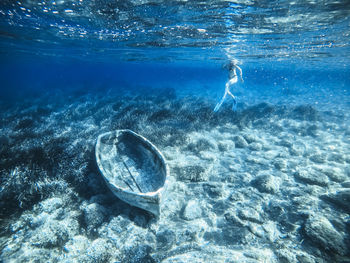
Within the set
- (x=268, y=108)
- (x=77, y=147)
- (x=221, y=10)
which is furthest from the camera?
(x=268, y=108)

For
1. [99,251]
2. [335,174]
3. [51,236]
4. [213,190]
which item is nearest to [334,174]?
[335,174]

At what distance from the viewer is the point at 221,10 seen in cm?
905

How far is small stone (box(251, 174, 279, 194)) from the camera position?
6297mm

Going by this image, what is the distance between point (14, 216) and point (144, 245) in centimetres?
436

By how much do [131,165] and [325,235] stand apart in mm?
6616

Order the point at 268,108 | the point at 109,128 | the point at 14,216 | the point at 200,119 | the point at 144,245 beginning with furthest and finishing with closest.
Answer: the point at 268,108 < the point at 200,119 < the point at 109,128 < the point at 14,216 < the point at 144,245

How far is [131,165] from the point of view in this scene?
23.4 feet

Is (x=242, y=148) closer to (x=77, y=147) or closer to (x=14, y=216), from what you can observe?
(x=77, y=147)

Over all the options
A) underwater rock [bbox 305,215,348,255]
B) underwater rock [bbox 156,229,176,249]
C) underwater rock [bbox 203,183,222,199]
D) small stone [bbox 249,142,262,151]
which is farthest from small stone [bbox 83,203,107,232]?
small stone [bbox 249,142,262,151]

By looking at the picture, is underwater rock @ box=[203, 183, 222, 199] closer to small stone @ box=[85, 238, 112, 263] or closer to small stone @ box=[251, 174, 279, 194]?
small stone @ box=[251, 174, 279, 194]

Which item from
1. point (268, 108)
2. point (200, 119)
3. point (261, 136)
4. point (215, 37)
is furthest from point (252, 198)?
point (215, 37)

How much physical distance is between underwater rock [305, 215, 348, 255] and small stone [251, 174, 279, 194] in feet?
5.12

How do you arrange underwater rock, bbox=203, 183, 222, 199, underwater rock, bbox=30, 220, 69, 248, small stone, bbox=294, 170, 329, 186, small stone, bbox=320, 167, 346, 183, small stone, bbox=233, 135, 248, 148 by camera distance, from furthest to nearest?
1. small stone, bbox=233, 135, 248, 148
2. small stone, bbox=320, 167, 346, 183
3. small stone, bbox=294, 170, 329, 186
4. underwater rock, bbox=203, 183, 222, 199
5. underwater rock, bbox=30, 220, 69, 248

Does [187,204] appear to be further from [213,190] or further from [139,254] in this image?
[139,254]
